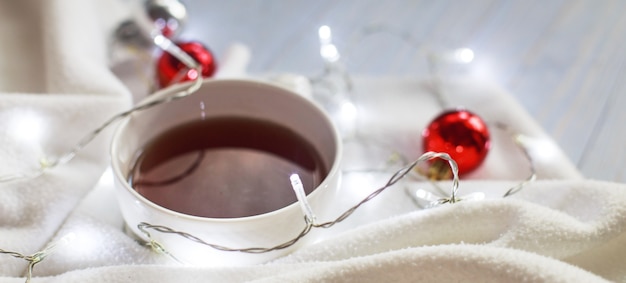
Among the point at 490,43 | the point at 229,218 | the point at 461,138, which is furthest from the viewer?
the point at 490,43

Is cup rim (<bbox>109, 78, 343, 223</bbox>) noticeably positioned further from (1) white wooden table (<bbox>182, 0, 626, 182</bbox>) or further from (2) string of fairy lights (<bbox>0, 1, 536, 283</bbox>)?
(1) white wooden table (<bbox>182, 0, 626, 182</bbox>)

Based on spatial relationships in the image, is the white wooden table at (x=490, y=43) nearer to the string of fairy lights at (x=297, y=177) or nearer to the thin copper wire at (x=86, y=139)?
the string of fairy lights at (x=297, y=177)

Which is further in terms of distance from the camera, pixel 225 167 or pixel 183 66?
pixel 183 66

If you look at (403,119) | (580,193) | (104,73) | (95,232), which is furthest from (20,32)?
(580,193)

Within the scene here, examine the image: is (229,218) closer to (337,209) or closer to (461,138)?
(337,209)

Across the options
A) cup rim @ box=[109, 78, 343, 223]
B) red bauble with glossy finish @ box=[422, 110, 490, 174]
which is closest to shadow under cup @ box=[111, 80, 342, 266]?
cup rim @ box=[109, 78, 343, 223]

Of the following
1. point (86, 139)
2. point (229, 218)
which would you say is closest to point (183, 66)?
point (86, 139)

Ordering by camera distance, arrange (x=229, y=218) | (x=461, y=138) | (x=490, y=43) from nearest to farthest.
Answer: (x=229, y=218) < (x=461, y=138) < (x=490, y=43)
